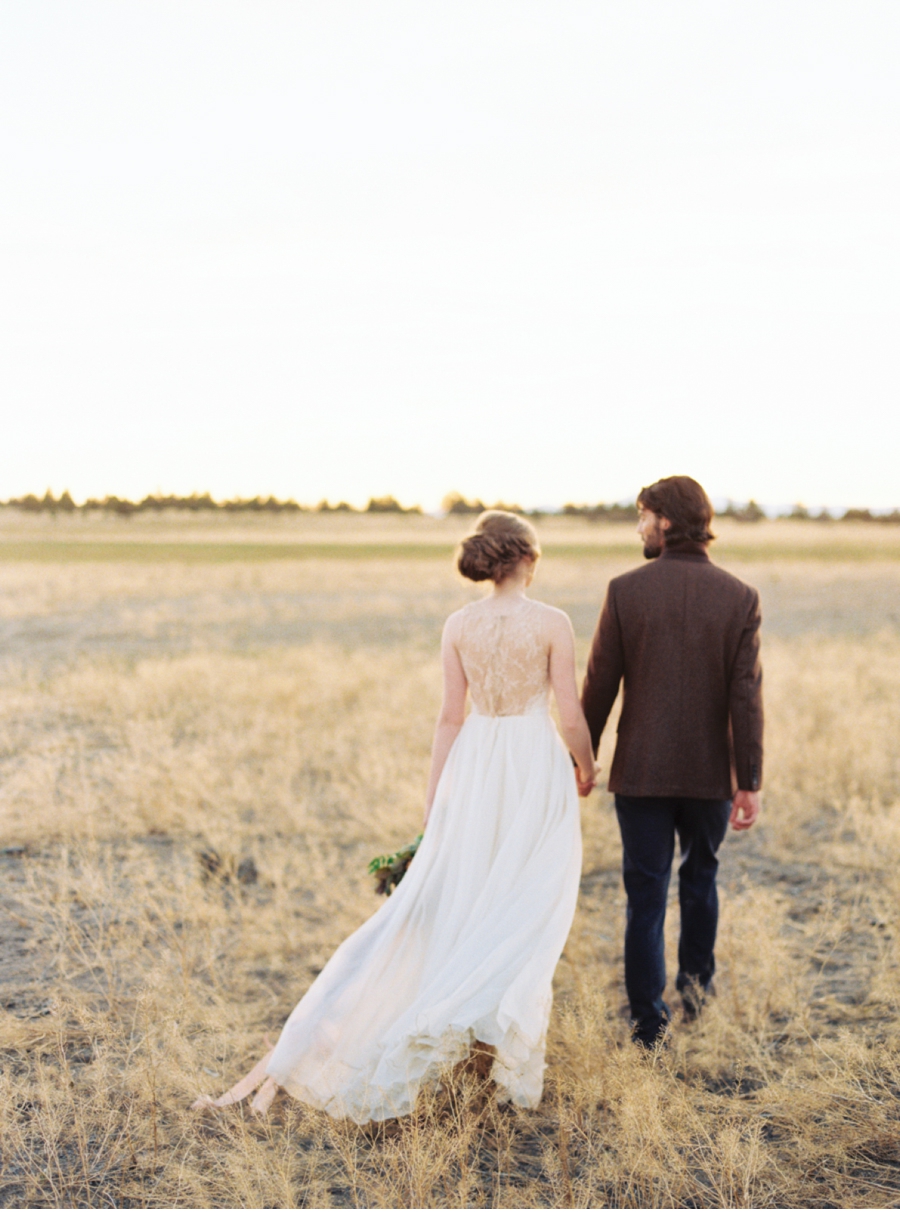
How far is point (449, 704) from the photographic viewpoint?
3.68 m

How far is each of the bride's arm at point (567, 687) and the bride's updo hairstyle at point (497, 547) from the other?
26 centimetres

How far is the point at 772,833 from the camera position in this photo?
6766 millimetres

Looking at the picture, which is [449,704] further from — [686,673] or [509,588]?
[686,673]

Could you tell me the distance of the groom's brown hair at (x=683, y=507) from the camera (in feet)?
12.0

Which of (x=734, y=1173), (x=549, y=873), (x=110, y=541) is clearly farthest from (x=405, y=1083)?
(x=110, y=541)

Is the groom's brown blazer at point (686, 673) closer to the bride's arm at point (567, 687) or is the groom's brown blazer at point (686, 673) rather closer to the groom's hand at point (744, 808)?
the groom's hand at point (744, 808)

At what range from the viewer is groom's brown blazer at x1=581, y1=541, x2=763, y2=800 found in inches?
145

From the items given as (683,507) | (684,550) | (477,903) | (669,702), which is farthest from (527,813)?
(683,507)

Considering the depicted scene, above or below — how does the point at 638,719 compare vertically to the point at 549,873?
above

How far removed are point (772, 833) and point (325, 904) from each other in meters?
3.33

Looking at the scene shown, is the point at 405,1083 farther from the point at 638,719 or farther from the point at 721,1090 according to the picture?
the point at 638,719

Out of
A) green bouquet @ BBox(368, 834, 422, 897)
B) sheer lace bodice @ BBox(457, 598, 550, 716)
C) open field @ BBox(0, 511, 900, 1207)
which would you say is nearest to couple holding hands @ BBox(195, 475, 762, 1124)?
sheer lace bodice @ BBox(457, 598, 550, 716)

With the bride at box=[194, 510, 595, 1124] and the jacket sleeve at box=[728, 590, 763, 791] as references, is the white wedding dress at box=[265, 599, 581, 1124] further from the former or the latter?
the jacket sleeve at box=[728, 590, 763, 791]

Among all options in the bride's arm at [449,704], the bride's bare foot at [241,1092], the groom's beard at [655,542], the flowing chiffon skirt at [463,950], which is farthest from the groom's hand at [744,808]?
the bride's bare foot at [241,1092]
